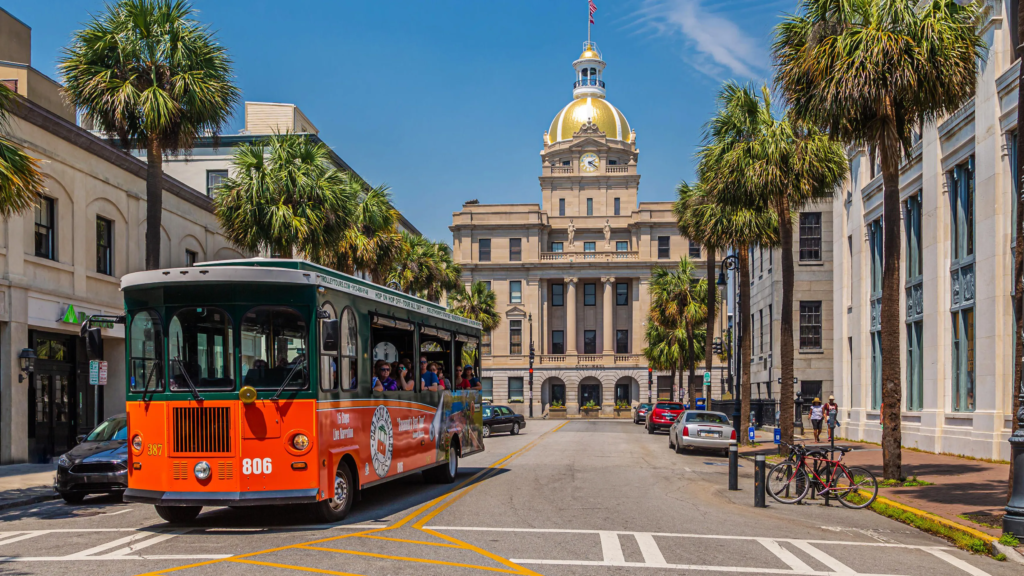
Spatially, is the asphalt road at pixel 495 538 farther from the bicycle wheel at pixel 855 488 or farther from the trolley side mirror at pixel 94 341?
the trolley side mirror at pixel 94 341

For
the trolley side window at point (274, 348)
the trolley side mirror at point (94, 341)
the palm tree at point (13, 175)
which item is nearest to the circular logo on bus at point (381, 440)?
the trolley side window at point (274, 348)

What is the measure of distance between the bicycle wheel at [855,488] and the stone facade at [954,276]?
12.7ft

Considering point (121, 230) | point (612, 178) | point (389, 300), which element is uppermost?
point (612, 178)

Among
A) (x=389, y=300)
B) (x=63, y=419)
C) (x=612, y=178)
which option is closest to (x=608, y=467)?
(x=389, y=300)

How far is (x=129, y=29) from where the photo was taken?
68.7ft

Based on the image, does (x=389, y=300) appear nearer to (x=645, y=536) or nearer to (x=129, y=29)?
(x=645, y=536)

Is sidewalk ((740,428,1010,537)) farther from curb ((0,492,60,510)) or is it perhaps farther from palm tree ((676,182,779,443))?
curb ((0,492,60,510))

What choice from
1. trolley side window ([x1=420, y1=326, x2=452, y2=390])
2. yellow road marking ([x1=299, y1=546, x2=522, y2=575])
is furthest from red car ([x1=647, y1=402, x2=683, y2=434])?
yellow road marking ([x1=299, y1=546, x2=522, y2=575])

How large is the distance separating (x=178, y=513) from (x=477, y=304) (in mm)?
62169

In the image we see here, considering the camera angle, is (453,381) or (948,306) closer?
(453,381)

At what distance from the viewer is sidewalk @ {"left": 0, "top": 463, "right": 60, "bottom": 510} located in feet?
55.4

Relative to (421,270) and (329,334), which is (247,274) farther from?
(421,270)

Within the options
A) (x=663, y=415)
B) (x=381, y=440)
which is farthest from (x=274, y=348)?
(x=663, y=415)

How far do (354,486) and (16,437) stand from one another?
51.3 ft
